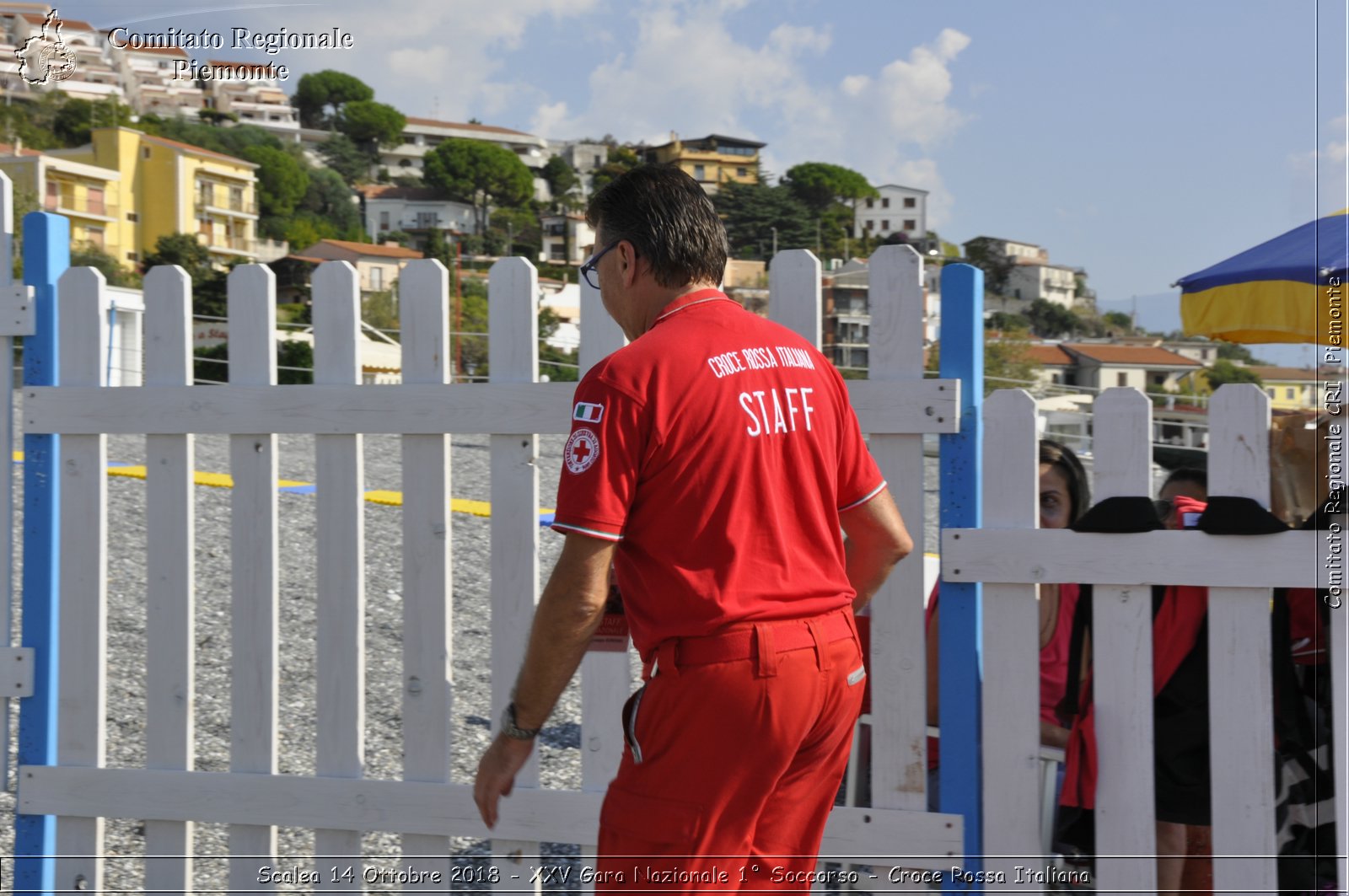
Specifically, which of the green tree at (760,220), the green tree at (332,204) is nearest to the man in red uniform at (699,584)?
the green tree at (760,220)

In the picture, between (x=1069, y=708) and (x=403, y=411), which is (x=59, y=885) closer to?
(x=403, y=411)

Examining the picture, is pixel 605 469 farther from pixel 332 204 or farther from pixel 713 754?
pixel 332 204

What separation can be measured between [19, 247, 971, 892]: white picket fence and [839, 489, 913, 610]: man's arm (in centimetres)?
38

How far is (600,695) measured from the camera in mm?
2873

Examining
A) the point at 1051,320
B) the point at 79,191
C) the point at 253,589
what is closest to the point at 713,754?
the point at 253,589

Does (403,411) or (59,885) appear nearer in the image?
(403,411)

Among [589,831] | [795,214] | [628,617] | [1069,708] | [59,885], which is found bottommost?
[59,885]

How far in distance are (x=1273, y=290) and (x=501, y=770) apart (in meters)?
4.87

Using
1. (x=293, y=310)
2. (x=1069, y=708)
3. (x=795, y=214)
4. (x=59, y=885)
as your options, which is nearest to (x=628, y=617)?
(x=1069, y=708)

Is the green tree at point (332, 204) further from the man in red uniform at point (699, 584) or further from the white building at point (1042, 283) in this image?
the man in red uniform at point (699, 584)

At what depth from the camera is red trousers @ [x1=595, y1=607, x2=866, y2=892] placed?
1932 mm

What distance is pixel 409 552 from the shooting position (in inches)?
117

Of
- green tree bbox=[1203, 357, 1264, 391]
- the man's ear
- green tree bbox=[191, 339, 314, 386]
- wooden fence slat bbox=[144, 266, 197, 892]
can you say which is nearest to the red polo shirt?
the man's ear

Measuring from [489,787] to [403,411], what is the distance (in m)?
1.14
